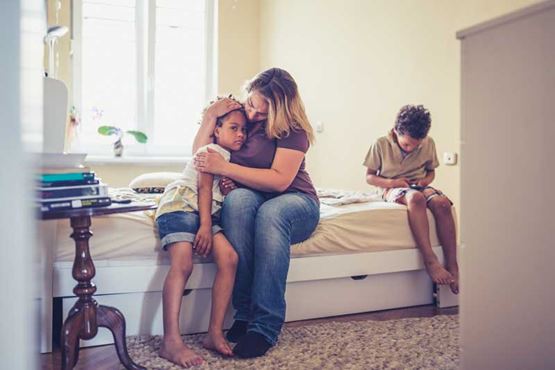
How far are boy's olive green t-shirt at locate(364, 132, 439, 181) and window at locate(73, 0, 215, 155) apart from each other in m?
2.43

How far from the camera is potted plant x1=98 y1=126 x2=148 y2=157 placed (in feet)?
14.4

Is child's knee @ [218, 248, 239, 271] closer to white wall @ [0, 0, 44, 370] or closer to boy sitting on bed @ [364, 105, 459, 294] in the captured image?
boy sitting on bed @ [364, 105, 459, 294]

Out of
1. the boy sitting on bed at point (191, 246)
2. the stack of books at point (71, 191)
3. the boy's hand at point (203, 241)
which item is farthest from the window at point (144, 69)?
the stack of books at point (71, 191)

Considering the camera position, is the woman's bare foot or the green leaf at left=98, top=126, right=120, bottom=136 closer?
the woman's bare foot

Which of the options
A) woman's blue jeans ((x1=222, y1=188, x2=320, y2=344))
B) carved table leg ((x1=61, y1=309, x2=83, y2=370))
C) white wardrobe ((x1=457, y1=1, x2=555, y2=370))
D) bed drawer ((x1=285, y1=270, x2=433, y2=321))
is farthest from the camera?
bed drawer ((x1=285, y1=270, x2=433, y2=321))

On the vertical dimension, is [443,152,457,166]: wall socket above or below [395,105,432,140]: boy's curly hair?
below

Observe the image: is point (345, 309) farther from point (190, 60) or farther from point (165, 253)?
point (190, 60)

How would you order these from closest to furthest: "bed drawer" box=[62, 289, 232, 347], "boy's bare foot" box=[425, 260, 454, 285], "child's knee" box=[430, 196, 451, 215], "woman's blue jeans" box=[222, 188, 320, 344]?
"woman's blue jeans" box=[222, 188, 320, 344], "bed drawer" box=[62, 289, 232, 347], "boy's bare foot" box=[425, 260, 454, 285], "child's knee" box=[430, 196, 451, 215]

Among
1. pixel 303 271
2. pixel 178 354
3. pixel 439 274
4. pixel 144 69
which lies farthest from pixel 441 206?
pixel 144 69

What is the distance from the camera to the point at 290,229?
1714mm

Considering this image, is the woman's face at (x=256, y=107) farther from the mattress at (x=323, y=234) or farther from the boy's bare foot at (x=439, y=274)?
the boy's bare foot at (x=439, y=274)

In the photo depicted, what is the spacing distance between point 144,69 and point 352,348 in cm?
374

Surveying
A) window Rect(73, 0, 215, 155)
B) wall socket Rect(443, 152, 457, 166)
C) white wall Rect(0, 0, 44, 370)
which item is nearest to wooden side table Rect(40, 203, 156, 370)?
white wall Rect(0, 0, 44, 370)

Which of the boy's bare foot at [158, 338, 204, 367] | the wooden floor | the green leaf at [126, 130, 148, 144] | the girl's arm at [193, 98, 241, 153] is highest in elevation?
the green leaf at [126, 130, 148, 144]
